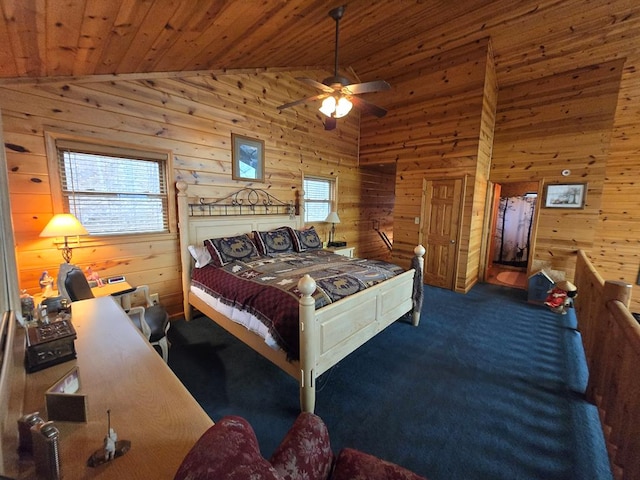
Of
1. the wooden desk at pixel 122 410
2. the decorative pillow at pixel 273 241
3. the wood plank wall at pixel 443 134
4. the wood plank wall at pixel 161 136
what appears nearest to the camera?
the wooden desk at pixel 122 410

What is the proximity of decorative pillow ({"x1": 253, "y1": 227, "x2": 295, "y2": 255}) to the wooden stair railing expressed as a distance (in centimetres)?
315

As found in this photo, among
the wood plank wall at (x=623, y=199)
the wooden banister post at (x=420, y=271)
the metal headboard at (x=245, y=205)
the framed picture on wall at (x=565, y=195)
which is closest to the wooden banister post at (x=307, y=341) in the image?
the wooden banister post at (x=420, y=271)

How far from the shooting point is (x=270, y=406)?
1.94 metres

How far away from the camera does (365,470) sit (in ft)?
3.07

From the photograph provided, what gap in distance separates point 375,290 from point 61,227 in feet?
8.81

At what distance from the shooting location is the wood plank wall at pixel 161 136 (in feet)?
7.50

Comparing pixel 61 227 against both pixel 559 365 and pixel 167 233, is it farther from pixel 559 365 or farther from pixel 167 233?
pixel 559 365

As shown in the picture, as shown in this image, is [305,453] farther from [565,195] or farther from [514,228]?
[514,228]

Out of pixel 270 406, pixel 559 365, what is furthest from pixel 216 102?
pixel 559 365

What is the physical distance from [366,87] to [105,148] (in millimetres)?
2629

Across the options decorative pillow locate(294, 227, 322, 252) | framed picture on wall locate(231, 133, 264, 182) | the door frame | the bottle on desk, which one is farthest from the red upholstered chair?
the door frame

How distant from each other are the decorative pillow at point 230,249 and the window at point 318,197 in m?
1.65

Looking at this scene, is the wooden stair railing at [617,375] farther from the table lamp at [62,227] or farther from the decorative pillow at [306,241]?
the table lamp at [62,227]

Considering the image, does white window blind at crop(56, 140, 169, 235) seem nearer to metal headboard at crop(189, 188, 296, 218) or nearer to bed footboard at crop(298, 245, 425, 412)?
metal headboard at crop(189, 188, 296, 218)
